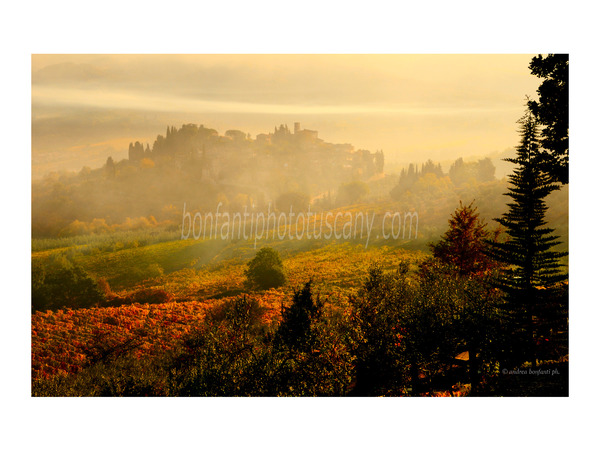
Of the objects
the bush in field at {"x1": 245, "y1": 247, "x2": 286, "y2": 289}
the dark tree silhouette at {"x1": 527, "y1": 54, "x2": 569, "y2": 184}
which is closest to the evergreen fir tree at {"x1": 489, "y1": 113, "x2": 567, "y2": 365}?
the dark tree silhouette at {"x1": 527, "y1": 54, "x2": 569, "y2": 184}

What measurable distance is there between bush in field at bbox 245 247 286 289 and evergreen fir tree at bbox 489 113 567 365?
5647 millimetres

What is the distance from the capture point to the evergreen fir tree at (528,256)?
1127 centimetres

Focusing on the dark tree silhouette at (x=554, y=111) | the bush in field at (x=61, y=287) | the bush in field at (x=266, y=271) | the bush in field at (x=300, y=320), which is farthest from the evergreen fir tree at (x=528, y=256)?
the bush in field at (x=61, y=287)

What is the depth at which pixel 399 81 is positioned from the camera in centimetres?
1221

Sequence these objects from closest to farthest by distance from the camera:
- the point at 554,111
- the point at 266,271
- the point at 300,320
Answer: the point at 554,111
the point at 300,320
the point at 266,271

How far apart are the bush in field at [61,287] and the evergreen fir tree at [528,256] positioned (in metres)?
10.7

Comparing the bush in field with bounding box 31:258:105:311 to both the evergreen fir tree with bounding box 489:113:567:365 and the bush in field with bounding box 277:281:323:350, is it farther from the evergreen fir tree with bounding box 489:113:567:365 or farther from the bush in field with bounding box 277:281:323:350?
the evergreen fir tree with bounding box 489:113:567:365

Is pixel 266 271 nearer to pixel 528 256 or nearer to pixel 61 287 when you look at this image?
pixel 61 287

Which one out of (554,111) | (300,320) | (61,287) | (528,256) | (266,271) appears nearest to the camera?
(528,256)

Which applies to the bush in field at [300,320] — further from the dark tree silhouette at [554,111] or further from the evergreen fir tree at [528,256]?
the dark tree silhouette at [554,111]

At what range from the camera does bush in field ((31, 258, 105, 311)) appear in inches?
464

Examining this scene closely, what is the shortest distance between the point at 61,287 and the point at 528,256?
474 inches

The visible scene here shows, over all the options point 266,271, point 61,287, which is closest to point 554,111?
point 266,271

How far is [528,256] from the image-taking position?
11.4 metres
